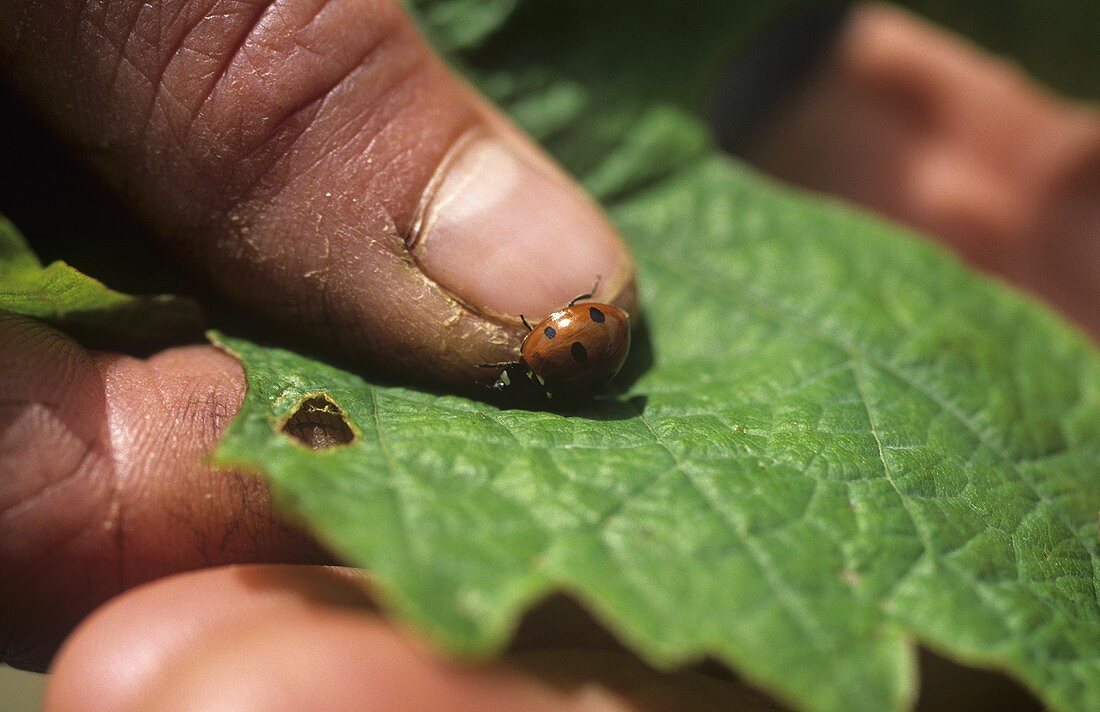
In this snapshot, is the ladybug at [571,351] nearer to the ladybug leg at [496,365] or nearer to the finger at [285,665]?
the ladybug leg at [496,365]

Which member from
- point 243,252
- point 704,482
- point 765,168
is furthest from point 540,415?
point 765,168

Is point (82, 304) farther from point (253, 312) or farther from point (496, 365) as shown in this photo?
point (496, 365)

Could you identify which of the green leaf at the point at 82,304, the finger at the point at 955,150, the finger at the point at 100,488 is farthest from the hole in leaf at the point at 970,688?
the finger at the point at 955,150

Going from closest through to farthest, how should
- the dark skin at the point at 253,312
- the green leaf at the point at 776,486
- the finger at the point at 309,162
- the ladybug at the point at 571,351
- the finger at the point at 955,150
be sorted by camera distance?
1. the green leaf at the point at 776,486
2. the dark skin at the point at 253,312
3. the finger at the point at 309,162
4. the ladybug at the point at 571,351
5. the finger at the point at 955,150

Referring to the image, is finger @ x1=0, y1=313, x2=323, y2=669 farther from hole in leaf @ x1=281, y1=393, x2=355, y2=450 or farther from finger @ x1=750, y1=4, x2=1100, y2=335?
finger @ x1=750, y1=4, x2=1100, y2=335

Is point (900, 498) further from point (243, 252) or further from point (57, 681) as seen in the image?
point (57, 681)

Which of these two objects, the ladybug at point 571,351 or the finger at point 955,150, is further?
the finger at point 955,150

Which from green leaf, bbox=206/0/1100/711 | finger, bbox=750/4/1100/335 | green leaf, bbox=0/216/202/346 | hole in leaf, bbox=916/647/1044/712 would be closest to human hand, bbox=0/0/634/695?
green leaf, bbox=0/216/202/346

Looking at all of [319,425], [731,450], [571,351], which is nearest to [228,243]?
[319,425]
